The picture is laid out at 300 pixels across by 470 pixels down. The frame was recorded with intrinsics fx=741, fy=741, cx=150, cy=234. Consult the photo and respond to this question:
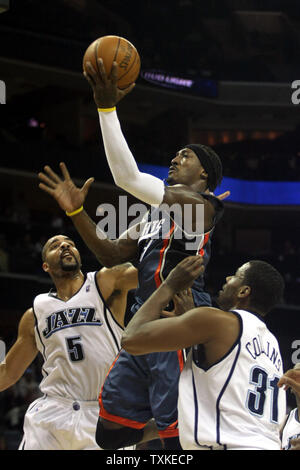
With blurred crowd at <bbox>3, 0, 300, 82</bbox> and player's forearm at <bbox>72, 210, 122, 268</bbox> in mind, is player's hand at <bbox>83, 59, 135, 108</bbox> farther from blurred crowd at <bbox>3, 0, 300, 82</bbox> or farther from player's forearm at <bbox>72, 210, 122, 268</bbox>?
blurred crowd at <bbox>3, 0, 300, 82</bbox>

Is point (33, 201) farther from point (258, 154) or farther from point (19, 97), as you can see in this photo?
point (258, 154)

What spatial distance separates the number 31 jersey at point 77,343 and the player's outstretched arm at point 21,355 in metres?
0.11

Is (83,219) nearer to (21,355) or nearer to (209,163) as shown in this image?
(209,163)

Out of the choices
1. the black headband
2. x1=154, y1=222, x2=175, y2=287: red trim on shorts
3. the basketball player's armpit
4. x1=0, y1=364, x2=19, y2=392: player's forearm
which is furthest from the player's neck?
the basketball player's armpit

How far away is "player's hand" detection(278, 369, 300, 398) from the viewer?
3.56 metres

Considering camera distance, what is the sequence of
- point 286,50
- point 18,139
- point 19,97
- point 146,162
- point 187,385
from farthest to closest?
point 286,50
point 19,97
point 146,162
point 18,139
point 187,385

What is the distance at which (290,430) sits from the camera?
15.9 feet

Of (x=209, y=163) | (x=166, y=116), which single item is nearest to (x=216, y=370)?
(x=209, y=163)

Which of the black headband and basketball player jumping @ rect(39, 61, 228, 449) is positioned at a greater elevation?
the black headband

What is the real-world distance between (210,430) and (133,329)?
587mm

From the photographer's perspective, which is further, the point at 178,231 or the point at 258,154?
the point at 258,154

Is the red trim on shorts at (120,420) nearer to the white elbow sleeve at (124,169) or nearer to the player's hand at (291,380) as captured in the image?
the player's hand at (291,380)
